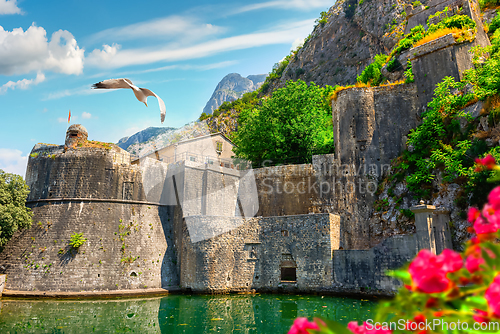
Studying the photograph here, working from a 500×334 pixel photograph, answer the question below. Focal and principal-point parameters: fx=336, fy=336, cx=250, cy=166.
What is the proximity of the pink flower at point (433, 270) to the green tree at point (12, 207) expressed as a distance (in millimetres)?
20378

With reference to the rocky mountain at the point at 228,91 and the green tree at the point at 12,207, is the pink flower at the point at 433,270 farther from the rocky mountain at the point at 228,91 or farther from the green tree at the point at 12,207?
the rocky mountain at the point at 228,91

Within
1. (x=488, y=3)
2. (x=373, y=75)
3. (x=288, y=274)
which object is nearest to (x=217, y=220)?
(x=288, y=274)

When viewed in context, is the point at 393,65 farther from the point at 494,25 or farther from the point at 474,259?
the point at 474,259

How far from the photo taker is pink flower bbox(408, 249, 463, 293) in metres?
1.54

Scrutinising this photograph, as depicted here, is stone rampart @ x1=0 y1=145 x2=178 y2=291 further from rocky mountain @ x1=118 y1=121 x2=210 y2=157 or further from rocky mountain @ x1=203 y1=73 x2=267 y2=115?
rocky mountain @ x1=203 y1=73 x2=267 y2=115

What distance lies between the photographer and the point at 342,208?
19.7m

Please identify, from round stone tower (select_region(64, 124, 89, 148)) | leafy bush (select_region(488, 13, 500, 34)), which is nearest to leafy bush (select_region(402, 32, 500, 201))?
leafy bush (select_region(488, 13, 500, 34))

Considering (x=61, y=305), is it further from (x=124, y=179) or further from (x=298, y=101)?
(x=298, y=101)

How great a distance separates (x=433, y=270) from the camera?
1.55 meters

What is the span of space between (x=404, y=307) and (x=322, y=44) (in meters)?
53.8

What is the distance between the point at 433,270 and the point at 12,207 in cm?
2085

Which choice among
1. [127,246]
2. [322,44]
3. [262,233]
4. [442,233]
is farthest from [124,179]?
[322,44]

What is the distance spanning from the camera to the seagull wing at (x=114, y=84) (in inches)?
723

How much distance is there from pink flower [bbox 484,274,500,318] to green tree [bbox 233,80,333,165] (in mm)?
22543
